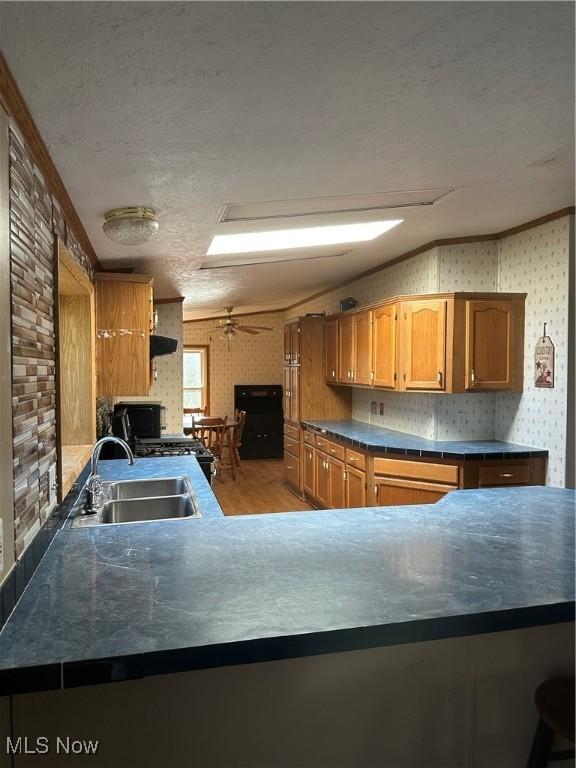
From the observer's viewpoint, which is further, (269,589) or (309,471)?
(309,471)

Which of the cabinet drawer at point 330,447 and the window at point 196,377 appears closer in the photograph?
the cabinet drawer at point 330,447

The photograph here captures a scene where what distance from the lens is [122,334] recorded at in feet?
11.5

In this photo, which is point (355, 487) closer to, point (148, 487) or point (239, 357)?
point (148, 487)

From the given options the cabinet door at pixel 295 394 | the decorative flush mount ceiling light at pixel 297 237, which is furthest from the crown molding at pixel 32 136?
the cabinet door at pixel 295 394

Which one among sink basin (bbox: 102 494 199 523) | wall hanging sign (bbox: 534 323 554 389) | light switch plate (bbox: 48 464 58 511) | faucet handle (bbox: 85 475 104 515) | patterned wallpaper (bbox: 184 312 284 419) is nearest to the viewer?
light switch plate (bbox: 48 464 58 511)

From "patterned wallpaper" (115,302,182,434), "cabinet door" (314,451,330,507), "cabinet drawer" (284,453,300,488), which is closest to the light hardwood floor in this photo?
"cabinet drawer" (284,453,300,488)

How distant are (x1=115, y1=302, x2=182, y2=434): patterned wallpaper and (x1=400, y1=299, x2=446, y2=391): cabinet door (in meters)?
2.84

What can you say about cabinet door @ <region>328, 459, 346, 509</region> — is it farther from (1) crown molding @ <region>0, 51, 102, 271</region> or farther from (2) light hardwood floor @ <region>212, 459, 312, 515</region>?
(1) crown molding @ <region>0, 51, 102, 271</region>

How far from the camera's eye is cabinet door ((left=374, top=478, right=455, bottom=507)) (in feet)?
12.9

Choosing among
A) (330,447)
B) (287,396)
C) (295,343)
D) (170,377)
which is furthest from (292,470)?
(170,377)

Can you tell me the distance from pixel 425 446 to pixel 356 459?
75 centimetres

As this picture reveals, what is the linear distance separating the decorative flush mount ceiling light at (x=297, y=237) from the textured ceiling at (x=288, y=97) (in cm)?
70

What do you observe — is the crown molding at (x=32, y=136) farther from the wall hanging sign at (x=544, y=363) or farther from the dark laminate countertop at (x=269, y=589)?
the wall hanging sign at (x=544, y=363)

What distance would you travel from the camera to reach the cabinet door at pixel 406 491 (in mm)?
3918
